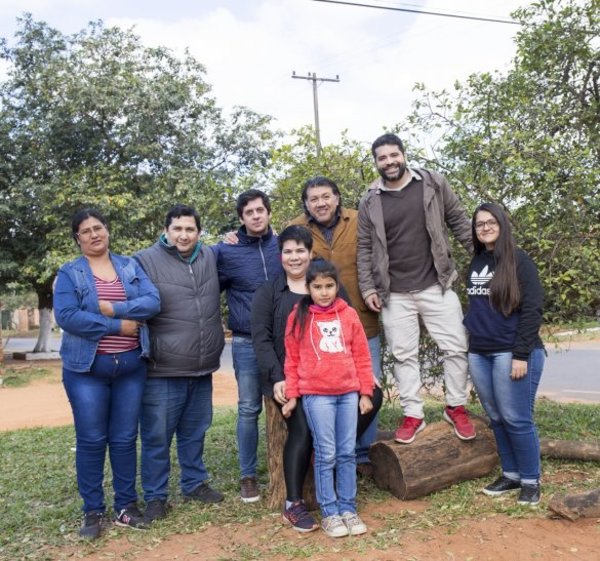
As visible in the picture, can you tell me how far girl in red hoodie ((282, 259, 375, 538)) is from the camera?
13.1 feet

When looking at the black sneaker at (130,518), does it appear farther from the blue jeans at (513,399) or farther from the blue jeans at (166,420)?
the blue jeans at (513,399)

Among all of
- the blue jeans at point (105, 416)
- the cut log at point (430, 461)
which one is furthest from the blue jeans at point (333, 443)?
the blue jeans at point (105, 416)

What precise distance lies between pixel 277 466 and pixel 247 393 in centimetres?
55

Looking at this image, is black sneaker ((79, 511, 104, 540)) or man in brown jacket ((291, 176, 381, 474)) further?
man in brown jacket ((291, 176, 381, 474))

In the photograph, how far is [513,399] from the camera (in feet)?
13.6

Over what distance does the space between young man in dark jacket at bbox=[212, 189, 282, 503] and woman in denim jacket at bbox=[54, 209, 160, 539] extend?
619 mm

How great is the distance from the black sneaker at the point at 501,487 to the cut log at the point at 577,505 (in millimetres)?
464

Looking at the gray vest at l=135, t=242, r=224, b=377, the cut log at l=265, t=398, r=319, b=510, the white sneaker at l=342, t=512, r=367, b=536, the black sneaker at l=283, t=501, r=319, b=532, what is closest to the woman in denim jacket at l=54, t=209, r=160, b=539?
the gray vest at l=135, t=242, r=224, b=377

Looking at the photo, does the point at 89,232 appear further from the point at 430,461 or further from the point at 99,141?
the point at 99,141

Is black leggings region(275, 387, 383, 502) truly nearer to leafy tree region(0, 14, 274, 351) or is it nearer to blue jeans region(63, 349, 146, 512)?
blue jeans region(63, 349, 146, 512)

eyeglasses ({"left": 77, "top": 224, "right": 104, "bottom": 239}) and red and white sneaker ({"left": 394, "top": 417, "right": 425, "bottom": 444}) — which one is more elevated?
eyeglasses ({"left": 77, "top": 224, "right": 104, "bottom": 239})

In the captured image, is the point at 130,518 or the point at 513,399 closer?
the point at 513,399

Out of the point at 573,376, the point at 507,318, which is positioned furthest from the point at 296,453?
the point at 573,376

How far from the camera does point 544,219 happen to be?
5.45m
